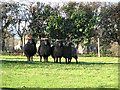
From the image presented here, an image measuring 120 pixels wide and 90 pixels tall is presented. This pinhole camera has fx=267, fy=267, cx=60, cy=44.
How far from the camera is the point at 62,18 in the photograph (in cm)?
1770

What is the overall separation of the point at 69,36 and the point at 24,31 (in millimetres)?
3150

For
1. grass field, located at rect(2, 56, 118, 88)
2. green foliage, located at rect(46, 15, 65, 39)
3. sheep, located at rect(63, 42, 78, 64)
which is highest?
green foliage, located at rect(46, 15, 65, 39)

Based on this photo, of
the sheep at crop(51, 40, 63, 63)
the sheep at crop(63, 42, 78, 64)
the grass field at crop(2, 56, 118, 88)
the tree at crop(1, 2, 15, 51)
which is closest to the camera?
the grass field at crop(2, 56, 118, 88)

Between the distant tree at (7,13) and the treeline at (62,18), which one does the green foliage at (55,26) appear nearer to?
the treeline at (62,18)

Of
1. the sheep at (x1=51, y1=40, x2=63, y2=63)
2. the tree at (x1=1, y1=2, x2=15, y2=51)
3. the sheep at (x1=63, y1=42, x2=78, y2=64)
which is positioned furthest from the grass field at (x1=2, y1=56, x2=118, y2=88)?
the tree at (x1=1, y1=2, x2=15, y2=51)

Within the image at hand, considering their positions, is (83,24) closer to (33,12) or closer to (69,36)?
(69,36)

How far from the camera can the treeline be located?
56.4 ft

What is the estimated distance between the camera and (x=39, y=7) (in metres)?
17.4

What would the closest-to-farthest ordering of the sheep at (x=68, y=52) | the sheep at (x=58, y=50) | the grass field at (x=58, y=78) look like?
the grass field at (x=58, y=78) → the sheep at (x=58, y=50) → the sheep at (x=68, y=52)

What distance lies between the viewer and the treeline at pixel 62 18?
56.4 ft

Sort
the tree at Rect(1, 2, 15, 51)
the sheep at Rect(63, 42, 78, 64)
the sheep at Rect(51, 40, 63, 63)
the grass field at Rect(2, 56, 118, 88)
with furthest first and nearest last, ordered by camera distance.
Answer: the tree at Rect(1, 2, 15, 51) → the sheep at Rect(63, 42, 78, 64) → the sheep at Rect(51, 40, 63, 63) → the grass field at Rect(2, 56, 118, 88)

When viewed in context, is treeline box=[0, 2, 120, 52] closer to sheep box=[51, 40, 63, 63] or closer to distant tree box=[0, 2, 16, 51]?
distant tree box=[0, 2, 16, 51]

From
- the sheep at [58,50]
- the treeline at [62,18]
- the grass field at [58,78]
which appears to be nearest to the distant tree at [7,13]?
the treeline at [62,18]

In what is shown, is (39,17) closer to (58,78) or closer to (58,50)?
(58,50)
